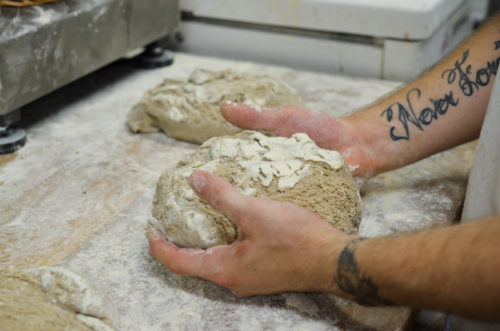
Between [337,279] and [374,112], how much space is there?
70 cm

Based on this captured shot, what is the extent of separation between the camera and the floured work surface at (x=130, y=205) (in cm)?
112

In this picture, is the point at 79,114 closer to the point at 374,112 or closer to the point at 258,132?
the point at 258,132

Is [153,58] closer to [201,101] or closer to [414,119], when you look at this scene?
[201,101]

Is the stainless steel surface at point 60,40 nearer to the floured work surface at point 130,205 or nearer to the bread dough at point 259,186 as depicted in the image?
the floured work surface at point 130,205

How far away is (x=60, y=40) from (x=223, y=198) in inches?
37.9

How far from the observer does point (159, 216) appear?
1.26 metres

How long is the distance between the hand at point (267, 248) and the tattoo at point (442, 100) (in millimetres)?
583

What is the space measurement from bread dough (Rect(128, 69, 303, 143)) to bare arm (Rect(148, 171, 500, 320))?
0.62 metres

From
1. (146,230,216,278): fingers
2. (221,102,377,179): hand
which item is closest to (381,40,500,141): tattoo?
(221,102,377,179): hand

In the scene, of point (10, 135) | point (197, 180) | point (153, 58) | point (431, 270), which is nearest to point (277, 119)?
point (197, 180)

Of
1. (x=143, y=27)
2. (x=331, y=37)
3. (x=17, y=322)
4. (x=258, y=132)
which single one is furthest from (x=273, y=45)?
(x=17, y=322)

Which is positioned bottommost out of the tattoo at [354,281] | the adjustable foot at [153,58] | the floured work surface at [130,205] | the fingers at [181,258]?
the floured work surface at [130,205]

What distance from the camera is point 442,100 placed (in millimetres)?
1556

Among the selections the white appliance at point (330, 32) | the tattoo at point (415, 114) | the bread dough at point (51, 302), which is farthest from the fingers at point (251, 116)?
the white appliance at point (330, 32)
